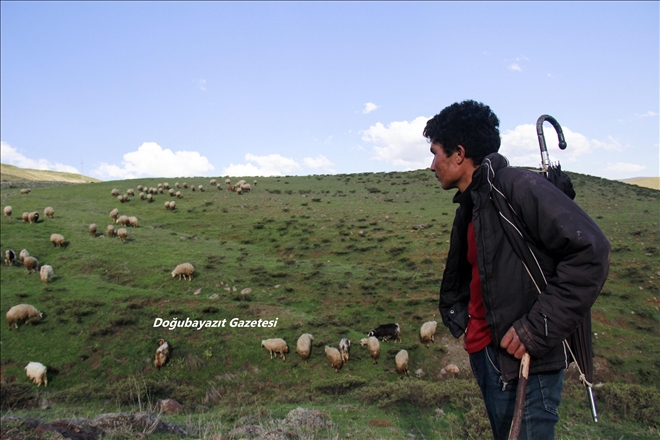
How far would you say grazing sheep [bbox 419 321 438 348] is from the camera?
38.2 feet

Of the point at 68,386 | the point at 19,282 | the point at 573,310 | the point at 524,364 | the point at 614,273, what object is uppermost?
the point at 573,310

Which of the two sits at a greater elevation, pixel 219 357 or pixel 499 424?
pixel 499 424

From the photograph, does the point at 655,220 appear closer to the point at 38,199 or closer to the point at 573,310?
the point at 573,310

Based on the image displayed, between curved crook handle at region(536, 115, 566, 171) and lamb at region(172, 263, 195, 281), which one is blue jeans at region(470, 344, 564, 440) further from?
lamb at region(172, 263, 195, 281)

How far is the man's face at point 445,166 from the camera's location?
10.8 ft

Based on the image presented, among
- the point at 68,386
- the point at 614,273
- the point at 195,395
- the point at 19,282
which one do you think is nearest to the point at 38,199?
the point at 19,282

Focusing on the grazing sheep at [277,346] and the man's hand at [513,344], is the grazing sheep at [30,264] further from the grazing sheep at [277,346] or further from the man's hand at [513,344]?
the man's hand at [513,344]

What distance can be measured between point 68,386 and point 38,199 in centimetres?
2527

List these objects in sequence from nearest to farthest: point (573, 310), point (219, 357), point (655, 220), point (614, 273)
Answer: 1. point (573, 310)
2. point (219, 357)
3. point (614, 273)
4. point (655, 220)

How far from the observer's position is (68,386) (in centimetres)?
1075

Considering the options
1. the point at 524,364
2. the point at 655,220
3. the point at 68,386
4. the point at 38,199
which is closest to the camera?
the point at 524,364

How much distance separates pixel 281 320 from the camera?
A: 13117 millimetres

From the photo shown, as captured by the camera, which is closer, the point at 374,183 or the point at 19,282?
the point at 19,282

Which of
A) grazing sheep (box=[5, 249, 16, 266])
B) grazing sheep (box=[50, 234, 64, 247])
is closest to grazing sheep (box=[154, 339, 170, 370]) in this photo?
grazing sheep (box=[5, 249, 16, 266])
